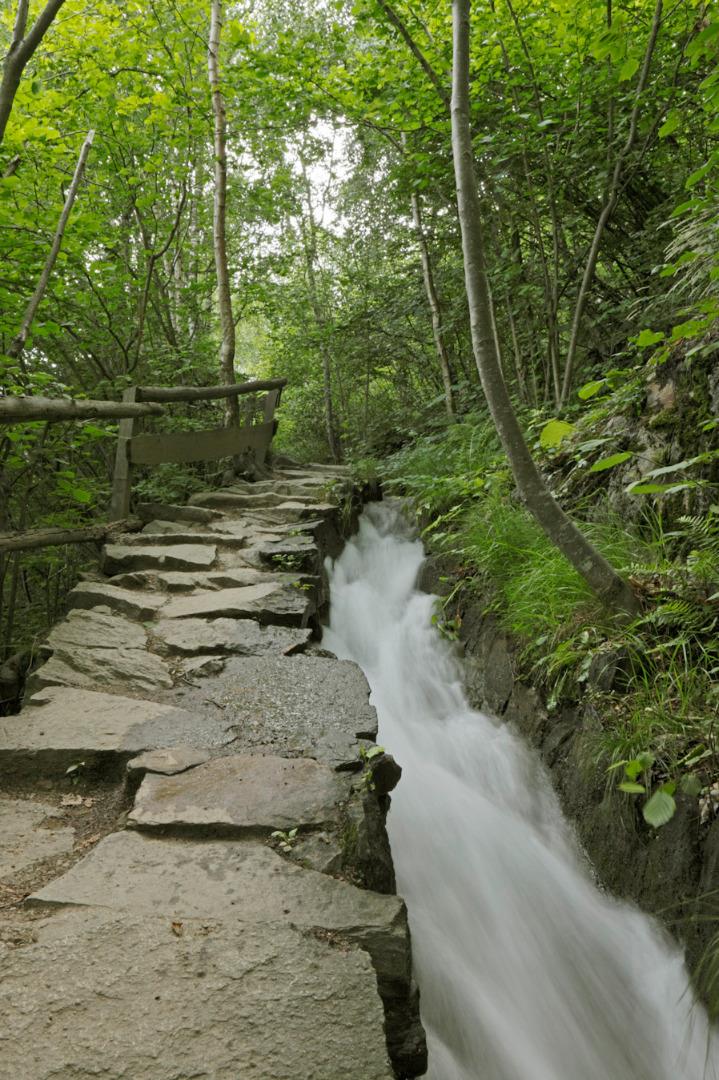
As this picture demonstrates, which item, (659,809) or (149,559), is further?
(149,559)

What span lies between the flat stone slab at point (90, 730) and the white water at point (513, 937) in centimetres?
109

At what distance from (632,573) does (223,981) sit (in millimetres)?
2601

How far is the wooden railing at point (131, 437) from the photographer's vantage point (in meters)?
3.53

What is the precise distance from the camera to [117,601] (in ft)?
12.4

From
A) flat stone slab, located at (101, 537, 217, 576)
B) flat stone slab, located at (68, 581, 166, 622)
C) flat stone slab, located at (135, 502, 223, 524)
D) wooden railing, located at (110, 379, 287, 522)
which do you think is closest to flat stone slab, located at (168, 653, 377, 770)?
flat stone slab, located at (68, 581, 166, 622)

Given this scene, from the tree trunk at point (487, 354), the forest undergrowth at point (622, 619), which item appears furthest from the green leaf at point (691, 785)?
the tree trunk at point (487, 354)

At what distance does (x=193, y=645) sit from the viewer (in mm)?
3336

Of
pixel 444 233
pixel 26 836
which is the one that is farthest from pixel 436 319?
pixel 26 836

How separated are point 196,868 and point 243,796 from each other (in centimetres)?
32

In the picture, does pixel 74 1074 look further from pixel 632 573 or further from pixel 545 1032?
pixel 632 573

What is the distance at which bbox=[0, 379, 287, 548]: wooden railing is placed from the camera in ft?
11.6

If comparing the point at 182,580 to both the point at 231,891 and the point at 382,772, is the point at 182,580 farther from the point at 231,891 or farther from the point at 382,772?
the point at 231,891

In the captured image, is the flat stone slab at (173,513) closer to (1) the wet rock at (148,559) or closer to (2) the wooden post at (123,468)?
(2) the wooden post at (123,468)

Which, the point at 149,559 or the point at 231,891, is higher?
the point at 149,559
